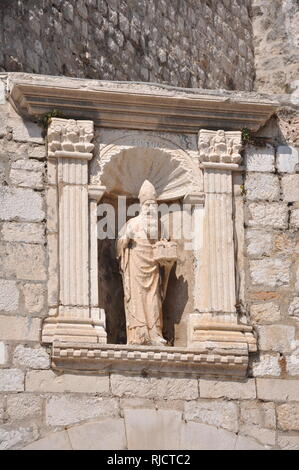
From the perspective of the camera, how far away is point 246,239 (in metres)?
12.1

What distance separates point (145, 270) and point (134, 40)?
3.85 metres

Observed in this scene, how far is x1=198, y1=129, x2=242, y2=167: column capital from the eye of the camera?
12.1m

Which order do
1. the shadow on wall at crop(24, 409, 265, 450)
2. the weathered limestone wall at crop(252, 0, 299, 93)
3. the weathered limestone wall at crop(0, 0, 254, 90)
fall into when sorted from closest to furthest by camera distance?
1. the shadow on wall at crop(24, 409, 265, 450)
2. the weathered limestone wall at crop(0, 0, 254, 90)
3. the weathered limestone wall at crop(252, 0, 299, 93)

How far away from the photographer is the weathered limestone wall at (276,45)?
52.5 ft

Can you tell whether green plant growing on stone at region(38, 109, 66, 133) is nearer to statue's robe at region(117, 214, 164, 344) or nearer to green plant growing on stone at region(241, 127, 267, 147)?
statue's robe at region(117, 214, 164, 344)

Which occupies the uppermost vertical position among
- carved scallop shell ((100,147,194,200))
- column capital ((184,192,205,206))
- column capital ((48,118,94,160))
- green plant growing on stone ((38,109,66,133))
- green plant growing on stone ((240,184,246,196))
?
green plant growing on stone ((38,109,66,133))

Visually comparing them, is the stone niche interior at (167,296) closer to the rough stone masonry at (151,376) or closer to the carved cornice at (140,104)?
the rough stone masonry at (151,376)

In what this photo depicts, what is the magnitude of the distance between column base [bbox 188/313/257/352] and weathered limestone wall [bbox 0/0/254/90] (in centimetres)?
276

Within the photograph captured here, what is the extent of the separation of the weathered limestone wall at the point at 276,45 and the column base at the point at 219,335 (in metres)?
4.57

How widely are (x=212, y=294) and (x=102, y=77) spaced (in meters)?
3.28

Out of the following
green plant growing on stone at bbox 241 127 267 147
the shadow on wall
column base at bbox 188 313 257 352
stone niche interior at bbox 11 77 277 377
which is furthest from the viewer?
green plant growing on stone at bbox 241 127 267 147

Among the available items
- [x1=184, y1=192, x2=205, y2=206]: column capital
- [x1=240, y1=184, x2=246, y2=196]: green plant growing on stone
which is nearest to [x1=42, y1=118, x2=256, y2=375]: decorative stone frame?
[x1=184, y1=192, x2=205, y2=206]: column capital

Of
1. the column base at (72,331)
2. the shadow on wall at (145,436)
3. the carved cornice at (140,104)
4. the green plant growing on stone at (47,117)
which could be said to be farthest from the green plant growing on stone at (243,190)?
the shadow on wall at (145,436)
